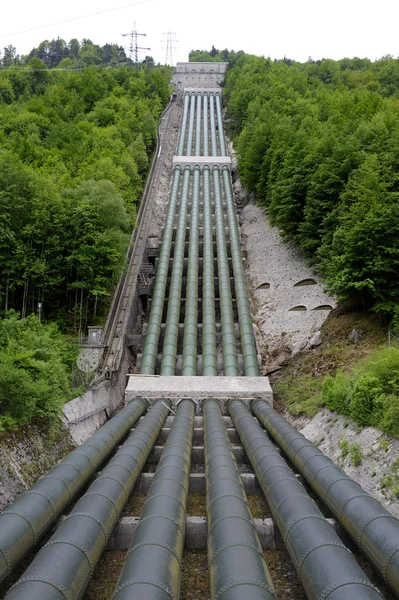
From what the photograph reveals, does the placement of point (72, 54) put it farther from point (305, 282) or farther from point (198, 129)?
point (305, 282)

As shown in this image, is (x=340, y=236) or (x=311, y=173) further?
(x=311, y=173)

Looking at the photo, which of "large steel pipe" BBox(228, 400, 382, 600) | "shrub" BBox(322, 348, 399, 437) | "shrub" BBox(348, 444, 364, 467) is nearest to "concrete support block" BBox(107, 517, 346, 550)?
"large steel pipe" BBox(228, 400, 382, 600)

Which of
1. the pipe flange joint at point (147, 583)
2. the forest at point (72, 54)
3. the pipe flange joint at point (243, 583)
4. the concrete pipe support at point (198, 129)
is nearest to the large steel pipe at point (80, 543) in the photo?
the pipe flange joint at point (147, 583)

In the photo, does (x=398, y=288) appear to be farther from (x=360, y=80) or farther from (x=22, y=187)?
(x=360, y=80)

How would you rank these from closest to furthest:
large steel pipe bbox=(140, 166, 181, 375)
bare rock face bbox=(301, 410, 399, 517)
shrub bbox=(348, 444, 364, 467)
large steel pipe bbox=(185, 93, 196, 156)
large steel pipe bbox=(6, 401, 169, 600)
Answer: large steel pipe bbox=(6, 401, 169, 600), bare rock face bbox=(301, 410, 399, 517), shrub bbox=(348, 444, 364, 467), large steel pipe bbox=(140, 166, 181, 375), large steel pipe bbox=(185, 93, 196, 156)

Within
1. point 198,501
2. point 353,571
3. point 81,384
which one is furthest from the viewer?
point 81,384

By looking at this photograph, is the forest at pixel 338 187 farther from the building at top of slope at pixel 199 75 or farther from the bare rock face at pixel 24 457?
the building at top of slope at pixel 199 75

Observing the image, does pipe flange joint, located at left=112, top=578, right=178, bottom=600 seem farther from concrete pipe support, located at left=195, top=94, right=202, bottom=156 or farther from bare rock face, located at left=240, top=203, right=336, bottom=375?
concrete pipe support, located at left=195, top=94, right=202, bottom=156

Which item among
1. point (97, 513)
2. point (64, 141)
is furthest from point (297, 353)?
point (64, 141)
